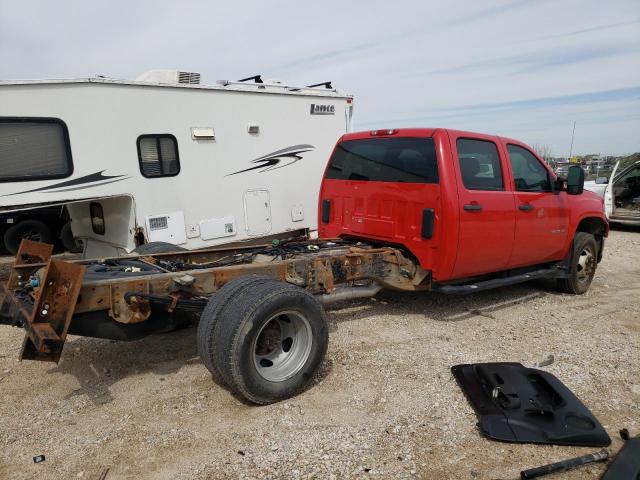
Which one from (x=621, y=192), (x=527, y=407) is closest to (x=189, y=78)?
(x=527, y=407)

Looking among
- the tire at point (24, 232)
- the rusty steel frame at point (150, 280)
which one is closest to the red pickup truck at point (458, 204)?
the rusty steel frame at point (150, 280)

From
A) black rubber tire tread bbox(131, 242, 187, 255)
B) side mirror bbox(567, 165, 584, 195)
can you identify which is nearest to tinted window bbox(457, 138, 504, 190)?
side mirror bbox(567, 165, 584, 195)

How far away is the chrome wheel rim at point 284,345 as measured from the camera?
3729 millimetres

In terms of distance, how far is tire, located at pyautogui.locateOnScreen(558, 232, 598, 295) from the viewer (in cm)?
637

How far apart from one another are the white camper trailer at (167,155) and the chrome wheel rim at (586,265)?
13.2 ft

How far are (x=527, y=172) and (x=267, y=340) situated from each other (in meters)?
3.69

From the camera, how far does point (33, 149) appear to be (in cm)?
572

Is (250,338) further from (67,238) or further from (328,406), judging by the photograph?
(67,238)

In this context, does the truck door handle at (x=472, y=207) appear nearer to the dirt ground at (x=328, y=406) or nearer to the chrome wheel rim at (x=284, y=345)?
the dirt ground at (x=328, y=406)

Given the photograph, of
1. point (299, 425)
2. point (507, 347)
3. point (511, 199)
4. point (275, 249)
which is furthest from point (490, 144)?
point (299, 425)

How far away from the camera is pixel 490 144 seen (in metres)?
5.39

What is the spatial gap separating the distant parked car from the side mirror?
24.4 feet

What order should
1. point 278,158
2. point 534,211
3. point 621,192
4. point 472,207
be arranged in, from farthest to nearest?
point 621,192 < point 278,158 < point 534,211 < point 472,207

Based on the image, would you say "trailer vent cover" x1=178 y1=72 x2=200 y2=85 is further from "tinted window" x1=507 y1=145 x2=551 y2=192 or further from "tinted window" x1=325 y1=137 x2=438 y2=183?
"tinted window" x1=507 y1=145 x2=551 y2=192
